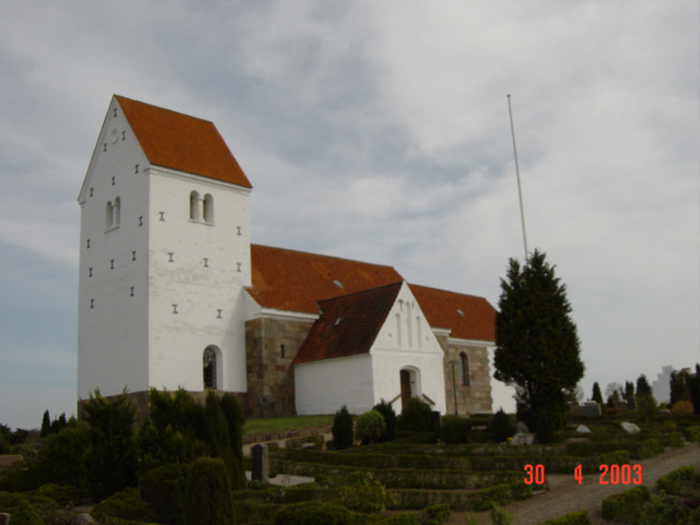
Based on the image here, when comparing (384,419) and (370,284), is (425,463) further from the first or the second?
(370,284)

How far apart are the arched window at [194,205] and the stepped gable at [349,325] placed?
256 inches

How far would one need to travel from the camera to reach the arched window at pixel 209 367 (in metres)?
28.0

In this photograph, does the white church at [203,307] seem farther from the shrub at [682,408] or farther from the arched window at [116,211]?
the shrub at [682,408]

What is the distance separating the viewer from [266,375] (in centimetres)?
2827

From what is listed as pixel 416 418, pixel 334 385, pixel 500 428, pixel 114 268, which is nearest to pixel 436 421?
pixel 416 418

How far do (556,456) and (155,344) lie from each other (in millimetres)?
15666

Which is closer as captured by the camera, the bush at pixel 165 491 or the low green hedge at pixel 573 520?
the low green hedge at pixel 573 520

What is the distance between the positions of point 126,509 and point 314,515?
11.6 feet

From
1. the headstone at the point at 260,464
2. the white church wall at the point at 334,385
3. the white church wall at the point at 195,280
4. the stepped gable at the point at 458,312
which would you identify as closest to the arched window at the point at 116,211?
the white church wall at the point at 195,280

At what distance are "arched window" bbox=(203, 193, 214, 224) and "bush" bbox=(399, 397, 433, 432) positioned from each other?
11.4 m

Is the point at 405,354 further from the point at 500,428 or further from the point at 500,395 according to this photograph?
the point at 500,395

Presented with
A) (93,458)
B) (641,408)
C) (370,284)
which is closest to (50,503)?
(93,458)

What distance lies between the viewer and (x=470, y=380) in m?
35.1

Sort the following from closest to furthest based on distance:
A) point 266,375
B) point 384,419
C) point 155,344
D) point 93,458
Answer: point 93,458 → point 384,419 → point 155,344 → point 266,375
